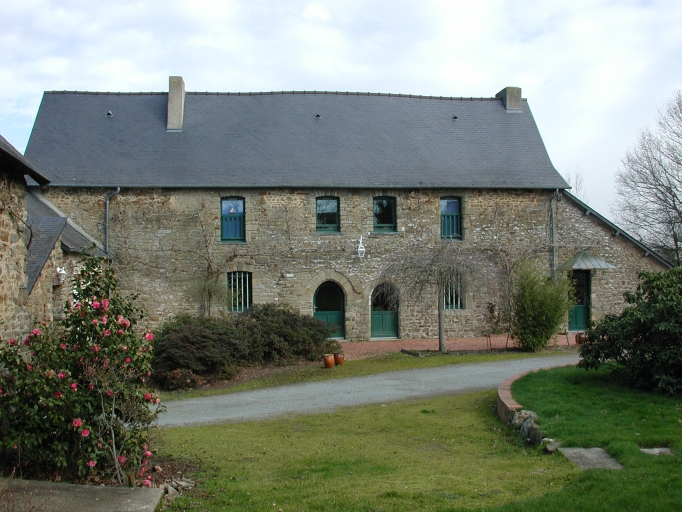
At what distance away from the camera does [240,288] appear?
20938 mm

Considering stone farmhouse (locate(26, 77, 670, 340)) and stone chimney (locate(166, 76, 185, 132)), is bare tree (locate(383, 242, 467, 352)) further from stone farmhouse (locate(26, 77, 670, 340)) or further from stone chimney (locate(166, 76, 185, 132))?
stone chimney (locate(166, 76, 185, 132))

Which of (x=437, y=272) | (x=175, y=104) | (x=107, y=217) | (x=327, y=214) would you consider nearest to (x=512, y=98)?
(x=327, y=214)

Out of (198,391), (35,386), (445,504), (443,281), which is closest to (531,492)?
(445,504)

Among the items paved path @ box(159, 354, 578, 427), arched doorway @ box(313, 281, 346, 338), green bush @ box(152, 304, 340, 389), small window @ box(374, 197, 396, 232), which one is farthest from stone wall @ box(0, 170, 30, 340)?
small window @ box(374, 197, 396, 232)

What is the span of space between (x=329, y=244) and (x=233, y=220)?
10.6 ft

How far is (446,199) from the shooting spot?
71.4ft

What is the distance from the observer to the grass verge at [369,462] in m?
5.52

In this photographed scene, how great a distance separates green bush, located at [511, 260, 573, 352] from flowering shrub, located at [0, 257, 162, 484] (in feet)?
44.1

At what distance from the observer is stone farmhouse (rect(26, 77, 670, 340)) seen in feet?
67.5

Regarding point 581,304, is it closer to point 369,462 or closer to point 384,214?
point 384,214

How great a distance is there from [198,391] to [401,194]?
10.5 metres

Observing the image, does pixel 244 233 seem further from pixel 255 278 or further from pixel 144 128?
pixel 144 128

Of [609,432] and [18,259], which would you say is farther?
[18,259]

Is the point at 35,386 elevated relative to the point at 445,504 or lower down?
elevated
